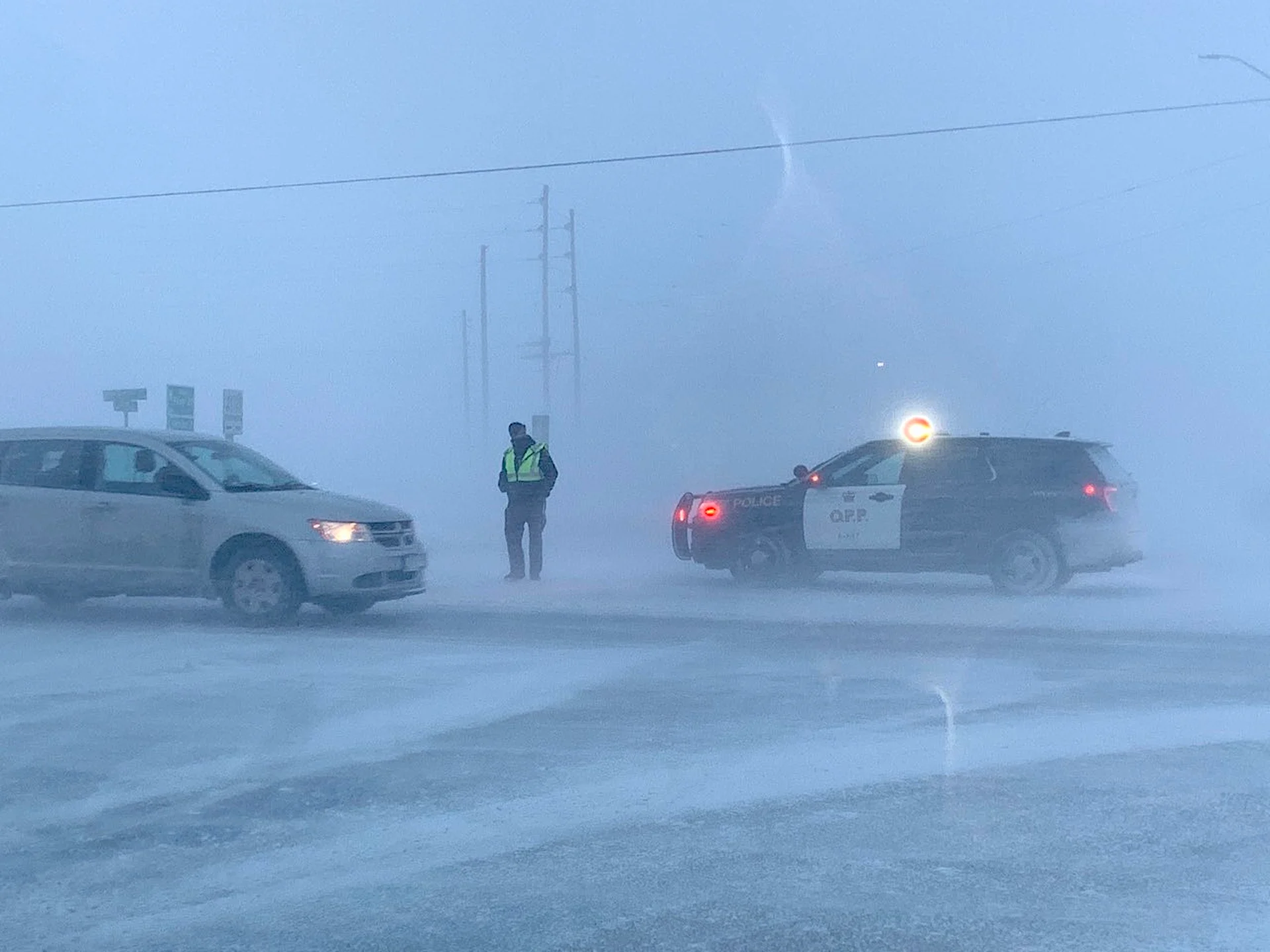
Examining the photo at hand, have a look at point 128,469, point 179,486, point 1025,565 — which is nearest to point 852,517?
point 1025,565

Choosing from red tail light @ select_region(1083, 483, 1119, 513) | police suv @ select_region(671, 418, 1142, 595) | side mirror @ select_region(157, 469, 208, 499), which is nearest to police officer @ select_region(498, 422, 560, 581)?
police suv @ select_region(671, 418, 1142, 595)

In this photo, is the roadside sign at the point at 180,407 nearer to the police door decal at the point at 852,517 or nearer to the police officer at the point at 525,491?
the police officer at the point at 525,491

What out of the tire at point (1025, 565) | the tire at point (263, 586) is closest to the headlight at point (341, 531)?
the tire at point (263, 586)

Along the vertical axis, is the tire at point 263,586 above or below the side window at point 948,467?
below

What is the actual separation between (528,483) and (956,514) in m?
4.81

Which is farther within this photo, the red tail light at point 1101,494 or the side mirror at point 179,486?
the red tail light at point 1101,494

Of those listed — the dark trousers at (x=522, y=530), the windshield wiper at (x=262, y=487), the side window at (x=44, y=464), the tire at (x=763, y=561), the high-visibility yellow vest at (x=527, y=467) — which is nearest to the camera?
→ the windshield wiper at (x=262, y=487)

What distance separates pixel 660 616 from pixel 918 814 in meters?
7.35

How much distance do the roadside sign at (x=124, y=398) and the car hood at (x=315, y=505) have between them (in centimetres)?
948

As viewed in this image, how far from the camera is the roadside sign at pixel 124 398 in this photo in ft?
70.6

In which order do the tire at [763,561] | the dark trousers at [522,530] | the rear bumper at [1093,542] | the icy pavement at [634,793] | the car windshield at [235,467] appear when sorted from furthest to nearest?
the dark trousers at [522,530] → the tire at [763,561] → the rear bumper at [1093,542] → the car windshield at [235,467] → the icy pavement at [634,793]

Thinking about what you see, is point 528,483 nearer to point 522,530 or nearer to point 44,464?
point 522,530

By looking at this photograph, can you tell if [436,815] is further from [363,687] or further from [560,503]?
[560,503]

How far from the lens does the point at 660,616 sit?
13.8 meters
